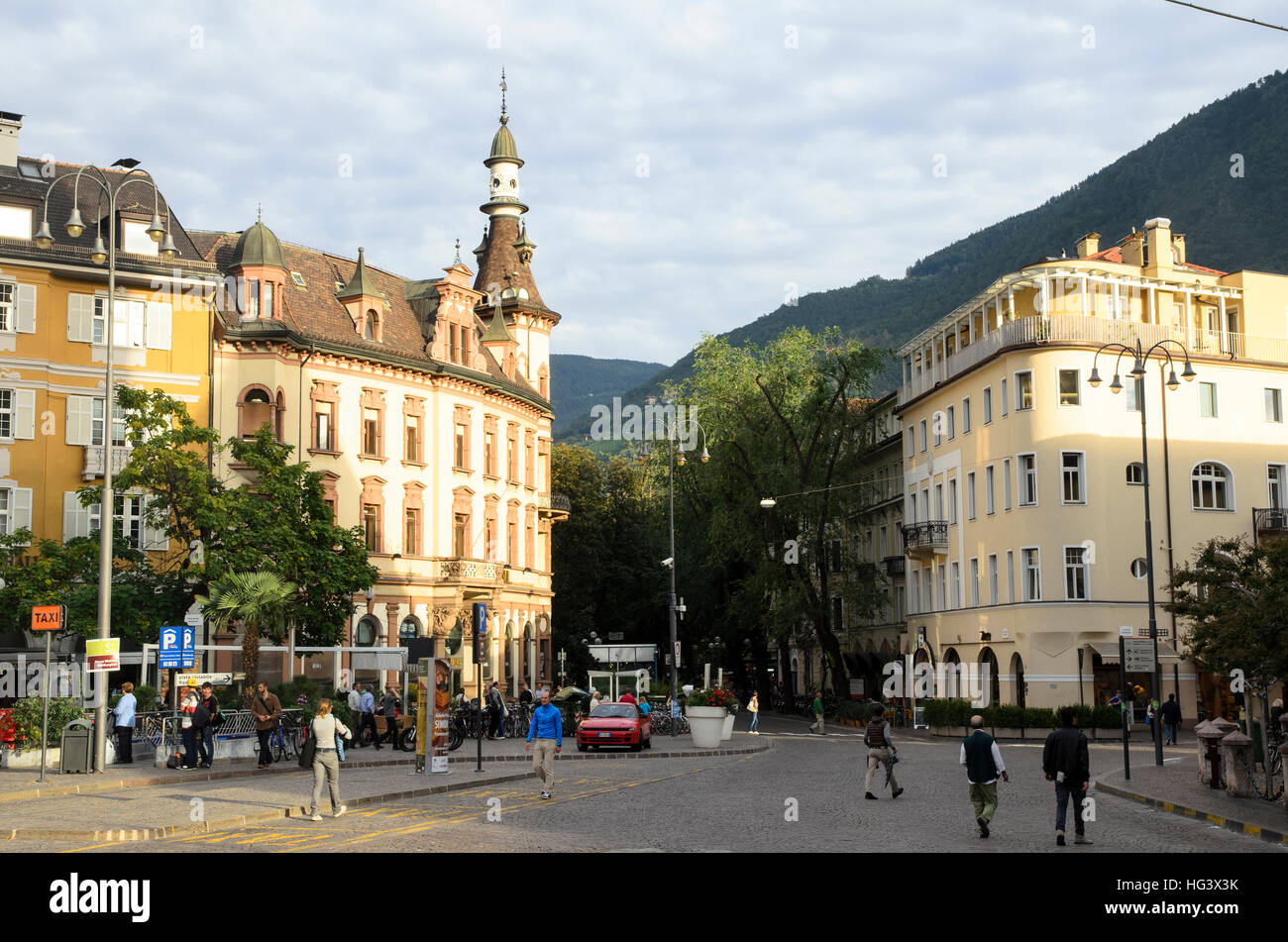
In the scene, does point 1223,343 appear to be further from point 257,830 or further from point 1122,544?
point 257,830

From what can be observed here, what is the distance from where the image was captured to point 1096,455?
54.9 metres

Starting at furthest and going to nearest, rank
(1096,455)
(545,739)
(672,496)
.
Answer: (672,496) < (1096,455) < (545,739)

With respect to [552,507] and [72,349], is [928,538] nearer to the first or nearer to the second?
[552,507]

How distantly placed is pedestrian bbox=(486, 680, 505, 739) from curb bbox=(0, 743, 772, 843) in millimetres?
5500

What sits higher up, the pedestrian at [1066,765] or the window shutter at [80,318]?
the window shutter at [80,318]

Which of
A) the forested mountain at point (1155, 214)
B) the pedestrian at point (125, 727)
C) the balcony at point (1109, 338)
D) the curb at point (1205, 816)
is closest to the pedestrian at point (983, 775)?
the curb at point (1205, 816)

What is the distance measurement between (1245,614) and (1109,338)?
33.2 m

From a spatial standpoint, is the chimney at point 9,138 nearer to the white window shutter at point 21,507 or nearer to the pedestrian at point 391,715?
the white window shutter at point 21,507

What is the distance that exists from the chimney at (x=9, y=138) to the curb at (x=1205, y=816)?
4406cm

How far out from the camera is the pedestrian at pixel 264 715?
97.3ft

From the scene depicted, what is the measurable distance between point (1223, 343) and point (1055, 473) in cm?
1020

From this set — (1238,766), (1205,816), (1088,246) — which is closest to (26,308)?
(1238,766)

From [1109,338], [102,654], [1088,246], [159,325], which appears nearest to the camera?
[102,654]
